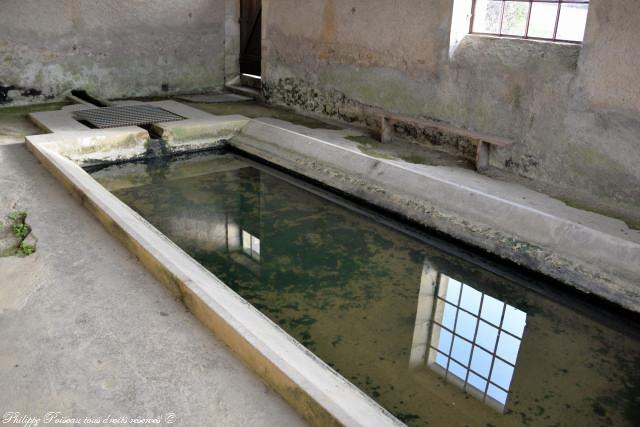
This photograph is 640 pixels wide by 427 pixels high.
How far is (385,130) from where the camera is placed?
19.7ft

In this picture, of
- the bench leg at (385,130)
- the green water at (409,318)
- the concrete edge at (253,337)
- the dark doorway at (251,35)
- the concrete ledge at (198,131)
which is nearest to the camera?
the concrete edge at (253,337)

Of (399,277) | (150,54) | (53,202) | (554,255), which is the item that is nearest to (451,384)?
(399,277)

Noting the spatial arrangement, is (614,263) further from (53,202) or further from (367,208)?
(53,202)

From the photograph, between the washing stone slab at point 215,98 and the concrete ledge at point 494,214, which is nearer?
the concrete ledge at point 494,214

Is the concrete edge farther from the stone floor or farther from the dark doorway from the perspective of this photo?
the dark doorway

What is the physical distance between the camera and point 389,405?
278 cm

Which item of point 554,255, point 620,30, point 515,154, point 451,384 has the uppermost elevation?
point 620,30

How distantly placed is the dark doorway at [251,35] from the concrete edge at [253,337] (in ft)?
19.8

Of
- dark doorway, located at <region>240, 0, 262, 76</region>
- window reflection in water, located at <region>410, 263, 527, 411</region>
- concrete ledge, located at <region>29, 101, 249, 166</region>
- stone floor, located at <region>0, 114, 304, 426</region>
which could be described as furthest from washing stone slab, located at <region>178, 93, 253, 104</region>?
window reflection in water, located at <region>410, 263, 527, 411</region>

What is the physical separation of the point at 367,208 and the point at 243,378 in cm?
302

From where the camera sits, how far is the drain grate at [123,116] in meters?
6.52

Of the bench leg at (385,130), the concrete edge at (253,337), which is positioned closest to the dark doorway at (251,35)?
the bench leg at (385,130)

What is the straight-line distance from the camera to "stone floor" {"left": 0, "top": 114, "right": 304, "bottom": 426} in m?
2.17

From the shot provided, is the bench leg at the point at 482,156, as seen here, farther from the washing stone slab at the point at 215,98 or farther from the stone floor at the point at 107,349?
the washing stone slab at the point at 215,98
